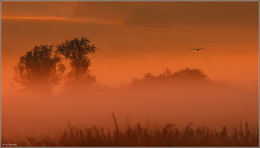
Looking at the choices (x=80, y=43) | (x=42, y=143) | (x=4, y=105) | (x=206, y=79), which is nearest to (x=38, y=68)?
(x=80, y=43)

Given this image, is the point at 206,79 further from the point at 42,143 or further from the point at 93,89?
the point at 42,143

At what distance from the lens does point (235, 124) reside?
42.0 ft

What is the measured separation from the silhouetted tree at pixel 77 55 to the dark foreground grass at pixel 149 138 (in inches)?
617

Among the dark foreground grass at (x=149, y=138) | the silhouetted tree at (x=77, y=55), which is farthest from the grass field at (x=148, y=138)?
the silhouetted tree at (x=77, y=55)

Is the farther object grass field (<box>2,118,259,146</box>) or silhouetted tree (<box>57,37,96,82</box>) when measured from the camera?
silhouetted tree (<box>57,37,96,82</box>)

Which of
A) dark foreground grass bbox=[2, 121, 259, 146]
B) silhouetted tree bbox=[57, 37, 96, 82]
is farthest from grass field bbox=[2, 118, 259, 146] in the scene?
silhouetted tree bbox=[57, 37, 96, 82]

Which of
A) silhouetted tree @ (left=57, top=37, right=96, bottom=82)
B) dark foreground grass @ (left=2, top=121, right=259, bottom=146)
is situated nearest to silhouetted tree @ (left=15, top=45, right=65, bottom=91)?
silhouetted tree @ (left=57, top=37, right=96, bottom=82)

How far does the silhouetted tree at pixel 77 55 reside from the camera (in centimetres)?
2620

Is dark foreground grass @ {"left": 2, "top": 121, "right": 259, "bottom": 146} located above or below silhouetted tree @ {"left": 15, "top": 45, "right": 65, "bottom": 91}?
below

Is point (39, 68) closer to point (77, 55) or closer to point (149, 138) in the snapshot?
point (77, 55)

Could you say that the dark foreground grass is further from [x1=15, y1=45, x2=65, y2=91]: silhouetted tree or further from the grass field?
[x1=15, y1=45, x2=65, y2=91]: silhouetted tree

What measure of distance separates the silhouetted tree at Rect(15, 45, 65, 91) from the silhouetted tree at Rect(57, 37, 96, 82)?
1022 millimetres

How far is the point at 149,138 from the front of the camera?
10070 mm

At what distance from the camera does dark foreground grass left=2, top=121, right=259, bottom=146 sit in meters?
10.0
